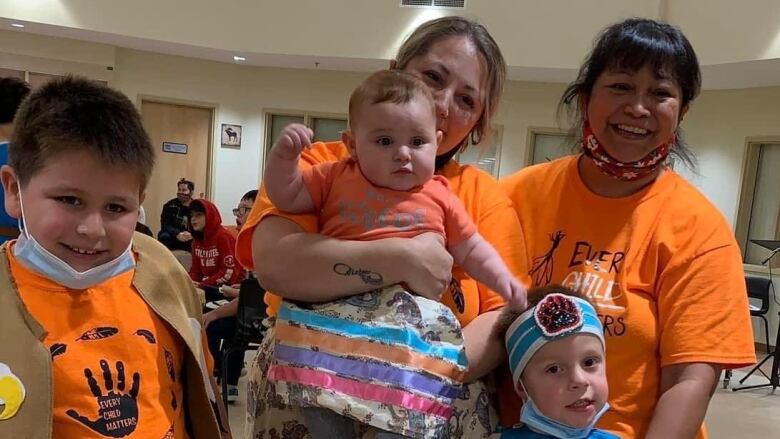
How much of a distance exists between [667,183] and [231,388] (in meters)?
4.37

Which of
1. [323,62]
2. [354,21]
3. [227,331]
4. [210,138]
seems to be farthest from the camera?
[210,138]

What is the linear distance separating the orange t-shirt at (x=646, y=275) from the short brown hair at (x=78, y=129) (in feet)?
3.17

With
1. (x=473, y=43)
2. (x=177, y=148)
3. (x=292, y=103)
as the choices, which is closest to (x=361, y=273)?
(x=473, y=43)

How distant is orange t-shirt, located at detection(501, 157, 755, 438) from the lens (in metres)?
1.38

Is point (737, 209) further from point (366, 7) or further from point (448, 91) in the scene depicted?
point (448, 91)

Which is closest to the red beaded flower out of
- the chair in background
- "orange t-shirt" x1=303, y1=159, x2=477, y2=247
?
"orange t-shirt" x1=303, y1=159, x2=477, y2=247

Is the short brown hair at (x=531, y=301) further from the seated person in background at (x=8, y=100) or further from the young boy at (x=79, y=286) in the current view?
the seated person in background at (x=8, y=100)

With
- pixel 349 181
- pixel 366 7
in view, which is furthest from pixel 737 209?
pixel 349 181

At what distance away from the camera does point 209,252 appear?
544 centimetres

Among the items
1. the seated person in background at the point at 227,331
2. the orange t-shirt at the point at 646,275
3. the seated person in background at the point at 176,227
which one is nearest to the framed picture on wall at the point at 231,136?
the seated person in background at the point at 176,227

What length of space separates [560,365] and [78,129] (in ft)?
3.79

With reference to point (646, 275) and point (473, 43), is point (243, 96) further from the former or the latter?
point (646, 275)

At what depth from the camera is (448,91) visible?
147 cm

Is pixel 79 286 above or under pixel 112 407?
above
